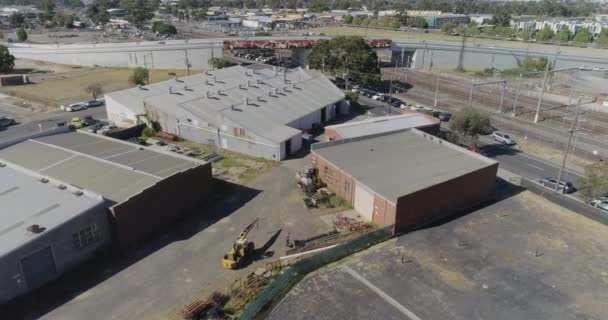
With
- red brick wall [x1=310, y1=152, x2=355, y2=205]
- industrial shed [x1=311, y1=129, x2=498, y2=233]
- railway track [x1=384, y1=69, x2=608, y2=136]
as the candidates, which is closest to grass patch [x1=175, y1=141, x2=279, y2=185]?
red brick wall [x1=310, y1=152, x2=355, y2=205]

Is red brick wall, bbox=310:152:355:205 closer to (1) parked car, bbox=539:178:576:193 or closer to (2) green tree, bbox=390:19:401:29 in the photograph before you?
(1) parked car, bbox=539:178:576:193

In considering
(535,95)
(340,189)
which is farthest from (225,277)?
(535,95)

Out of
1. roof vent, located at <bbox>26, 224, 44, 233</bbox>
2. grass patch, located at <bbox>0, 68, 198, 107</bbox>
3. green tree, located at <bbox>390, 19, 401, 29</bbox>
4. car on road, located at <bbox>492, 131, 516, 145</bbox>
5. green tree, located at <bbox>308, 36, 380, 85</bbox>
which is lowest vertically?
car on road, located at <bbox>492, 131, 516, 145</bbox>

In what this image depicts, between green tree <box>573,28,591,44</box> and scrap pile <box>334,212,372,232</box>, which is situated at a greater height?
green tree <box>573,28,591,44</box>

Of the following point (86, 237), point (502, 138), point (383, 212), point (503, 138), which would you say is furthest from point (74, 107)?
point (503, 138)

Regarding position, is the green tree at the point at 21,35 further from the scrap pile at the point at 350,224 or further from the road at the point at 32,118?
the scrap pile at the point at 350,224

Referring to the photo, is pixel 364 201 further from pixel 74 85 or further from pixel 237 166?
pixel 74 85
